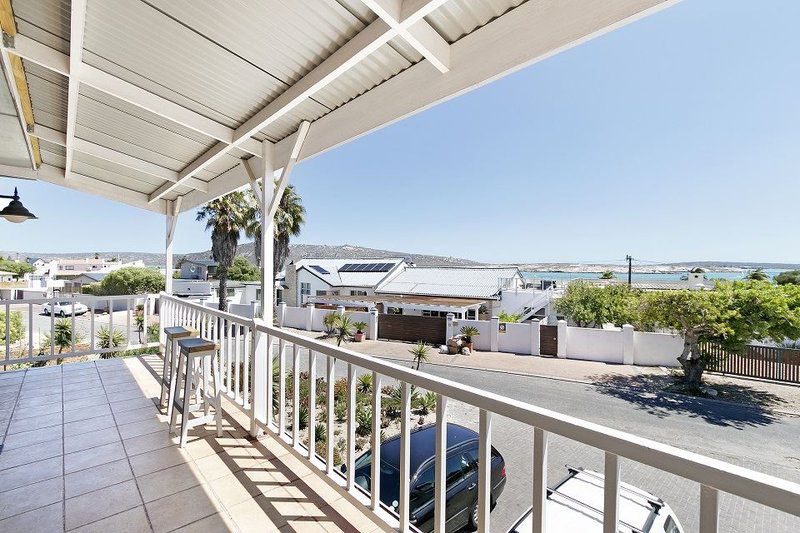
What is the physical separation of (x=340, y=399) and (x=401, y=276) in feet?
51.0

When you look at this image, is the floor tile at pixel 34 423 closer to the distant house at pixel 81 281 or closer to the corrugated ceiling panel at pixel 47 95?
the corrugated ceiling panel at pixel 47 95

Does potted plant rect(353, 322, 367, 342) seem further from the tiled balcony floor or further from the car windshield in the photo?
the tiled balcony floor

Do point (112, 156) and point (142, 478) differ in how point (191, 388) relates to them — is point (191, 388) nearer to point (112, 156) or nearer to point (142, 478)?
point (142, 478)

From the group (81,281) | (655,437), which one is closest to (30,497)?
(655,437)

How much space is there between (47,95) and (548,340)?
45.1 ft

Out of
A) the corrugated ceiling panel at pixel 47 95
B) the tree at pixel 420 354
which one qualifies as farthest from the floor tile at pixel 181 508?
the tree at pixel 420 354

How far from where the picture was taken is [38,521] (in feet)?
5.81

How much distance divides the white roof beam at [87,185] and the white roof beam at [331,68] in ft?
12.3

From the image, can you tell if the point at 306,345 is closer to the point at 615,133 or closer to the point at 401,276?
the point at 401,276

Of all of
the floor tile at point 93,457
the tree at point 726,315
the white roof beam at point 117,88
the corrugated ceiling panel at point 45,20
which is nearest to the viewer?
the corrugated ceiling panel at point 45,20

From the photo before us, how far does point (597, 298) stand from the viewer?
1745 centimetres

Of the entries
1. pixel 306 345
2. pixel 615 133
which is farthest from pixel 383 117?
pixel 615 133

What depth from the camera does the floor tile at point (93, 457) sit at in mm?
2255

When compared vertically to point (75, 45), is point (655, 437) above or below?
below
